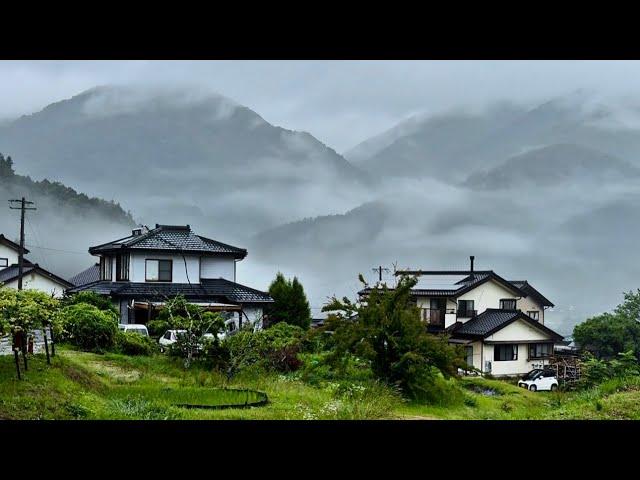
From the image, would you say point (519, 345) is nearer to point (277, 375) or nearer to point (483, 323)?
point (483, 323)

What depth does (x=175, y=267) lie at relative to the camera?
1456cm

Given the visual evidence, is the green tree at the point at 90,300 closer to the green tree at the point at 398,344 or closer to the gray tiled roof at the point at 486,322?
the green tree at the point at 398,344

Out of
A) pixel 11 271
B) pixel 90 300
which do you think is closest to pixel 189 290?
pixel 90 300

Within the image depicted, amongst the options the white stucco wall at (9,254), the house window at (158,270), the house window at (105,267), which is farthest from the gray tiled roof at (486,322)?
the white stucco wall at (9,254)

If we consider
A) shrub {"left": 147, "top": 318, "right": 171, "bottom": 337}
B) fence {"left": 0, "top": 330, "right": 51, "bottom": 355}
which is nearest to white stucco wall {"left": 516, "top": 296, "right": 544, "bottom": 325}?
shrub {"left": 147, "top": 318, "right": 171, "bottom": 337}

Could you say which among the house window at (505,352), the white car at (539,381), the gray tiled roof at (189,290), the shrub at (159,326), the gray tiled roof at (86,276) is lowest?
the white car at (539,381)

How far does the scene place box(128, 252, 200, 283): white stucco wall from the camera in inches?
557

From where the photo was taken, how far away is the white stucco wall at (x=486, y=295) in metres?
14.8

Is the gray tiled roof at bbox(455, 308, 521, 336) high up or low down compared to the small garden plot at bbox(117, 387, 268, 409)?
up

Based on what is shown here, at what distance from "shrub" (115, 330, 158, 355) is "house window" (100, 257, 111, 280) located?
18.7 feet

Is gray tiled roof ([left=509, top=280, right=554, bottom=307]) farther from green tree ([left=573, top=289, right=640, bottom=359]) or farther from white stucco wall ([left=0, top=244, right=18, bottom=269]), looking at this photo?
white stucco wall ([left=0, top=244, right=18, bottom=269])

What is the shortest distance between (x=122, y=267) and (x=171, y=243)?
1.17 metres
